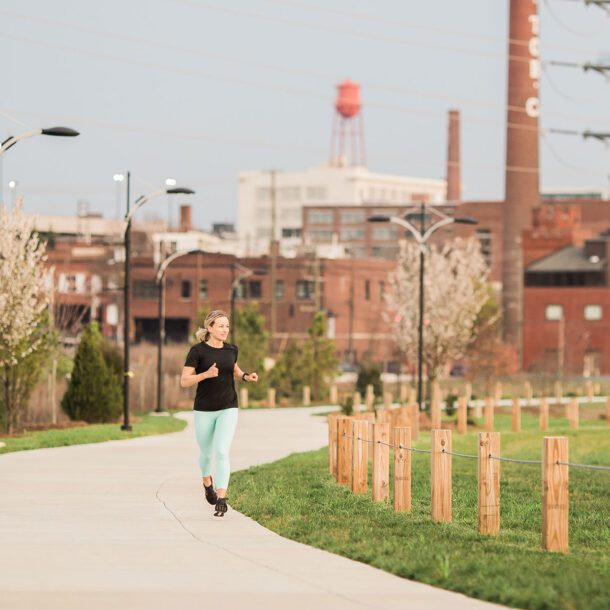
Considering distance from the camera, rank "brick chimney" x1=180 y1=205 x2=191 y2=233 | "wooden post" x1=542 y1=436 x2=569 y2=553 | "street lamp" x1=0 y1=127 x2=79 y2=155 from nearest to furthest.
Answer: "wooden post" x1=542 y1=436 x2=569 y2=553 < "street lamp" x1=0 y1=127 x2=79 y2=155 < "brick chimney" x1=180 y1=205 x2=191 y2=233

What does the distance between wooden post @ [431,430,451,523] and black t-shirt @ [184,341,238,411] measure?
7.10 feet

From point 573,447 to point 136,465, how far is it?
15.4 metres

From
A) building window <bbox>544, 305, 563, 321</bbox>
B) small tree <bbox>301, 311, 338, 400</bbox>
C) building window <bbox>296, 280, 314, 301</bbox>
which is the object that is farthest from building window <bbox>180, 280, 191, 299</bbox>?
small tree <bbox>301, 311, 338, 400</bbox>

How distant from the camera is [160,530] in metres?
15.0

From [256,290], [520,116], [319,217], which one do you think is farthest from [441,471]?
[319,217]

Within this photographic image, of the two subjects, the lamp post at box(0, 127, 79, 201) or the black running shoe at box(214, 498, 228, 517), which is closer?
the black running shoe at box(214, 498, 228, 517)

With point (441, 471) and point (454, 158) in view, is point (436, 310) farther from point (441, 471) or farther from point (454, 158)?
point (454, 158)

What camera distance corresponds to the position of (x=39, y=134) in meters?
28.3

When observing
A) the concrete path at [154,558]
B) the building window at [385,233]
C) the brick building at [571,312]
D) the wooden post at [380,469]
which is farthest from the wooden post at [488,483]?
the building window at [385,233]

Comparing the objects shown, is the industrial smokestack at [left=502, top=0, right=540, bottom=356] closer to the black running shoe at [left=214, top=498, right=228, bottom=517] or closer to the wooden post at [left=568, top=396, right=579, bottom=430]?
the wooden post at [left=568, top=396, right=579, bottom=430]

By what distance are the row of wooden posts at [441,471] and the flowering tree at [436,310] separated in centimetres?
3782

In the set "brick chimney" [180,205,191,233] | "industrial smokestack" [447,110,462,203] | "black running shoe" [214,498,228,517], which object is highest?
"industrial smokestack" [447,110,462,203]

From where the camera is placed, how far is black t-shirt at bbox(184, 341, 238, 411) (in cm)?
1620

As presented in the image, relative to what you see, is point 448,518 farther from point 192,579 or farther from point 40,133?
point 40,133
